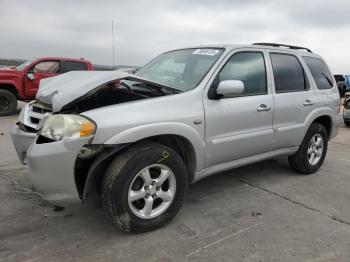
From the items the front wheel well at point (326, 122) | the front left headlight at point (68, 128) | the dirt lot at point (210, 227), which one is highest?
the front left headlight at point (68, 128)

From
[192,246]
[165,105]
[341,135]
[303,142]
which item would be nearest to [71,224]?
[192,246]

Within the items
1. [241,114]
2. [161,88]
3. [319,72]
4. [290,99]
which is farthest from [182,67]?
[319,72]

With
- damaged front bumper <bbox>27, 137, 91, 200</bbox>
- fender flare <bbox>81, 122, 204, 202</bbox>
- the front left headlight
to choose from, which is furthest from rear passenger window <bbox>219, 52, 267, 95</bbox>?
damaged front bumper <bbox>27, 137, 91, 200</bbox>

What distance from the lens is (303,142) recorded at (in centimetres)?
493

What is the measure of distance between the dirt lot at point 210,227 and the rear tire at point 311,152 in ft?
1.11

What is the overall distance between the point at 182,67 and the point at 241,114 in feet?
2.79

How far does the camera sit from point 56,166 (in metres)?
2.79

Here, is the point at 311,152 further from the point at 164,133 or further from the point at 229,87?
the point at 164,133

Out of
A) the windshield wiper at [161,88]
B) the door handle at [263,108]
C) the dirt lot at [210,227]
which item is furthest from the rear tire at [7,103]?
the door handle at [263,108]

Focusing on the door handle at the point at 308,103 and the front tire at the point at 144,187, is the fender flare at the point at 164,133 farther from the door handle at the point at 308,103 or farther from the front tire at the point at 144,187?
the door handle at the point at 308,103

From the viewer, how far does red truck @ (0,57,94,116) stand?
36.8 ft

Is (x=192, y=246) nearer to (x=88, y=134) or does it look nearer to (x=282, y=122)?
(x=88, y=134)

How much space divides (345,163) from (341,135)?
10.9 feet

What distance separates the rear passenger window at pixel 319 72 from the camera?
16.7 ft
